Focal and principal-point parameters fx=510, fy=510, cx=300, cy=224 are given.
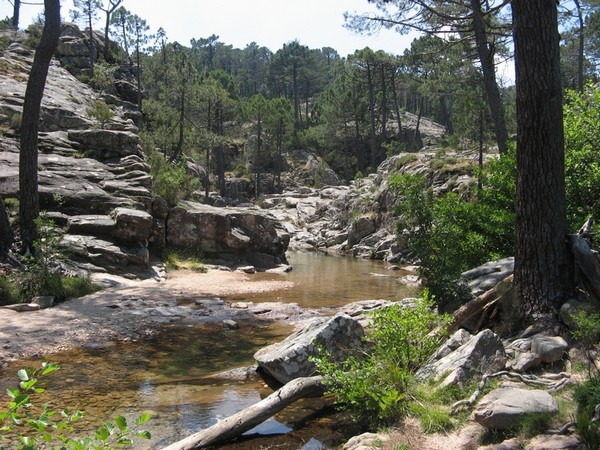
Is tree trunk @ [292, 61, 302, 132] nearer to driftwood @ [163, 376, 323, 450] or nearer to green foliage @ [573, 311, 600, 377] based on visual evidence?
driftwood @ [163, 376, 323, 450]

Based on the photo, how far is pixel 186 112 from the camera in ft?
113

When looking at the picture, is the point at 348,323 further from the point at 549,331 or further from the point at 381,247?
the point at 381,247

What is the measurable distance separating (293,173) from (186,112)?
26222 mm

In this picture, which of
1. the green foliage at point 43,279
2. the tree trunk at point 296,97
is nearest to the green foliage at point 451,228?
the green foliage at point 43,279

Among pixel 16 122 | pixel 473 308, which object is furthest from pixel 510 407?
pixel 16 122

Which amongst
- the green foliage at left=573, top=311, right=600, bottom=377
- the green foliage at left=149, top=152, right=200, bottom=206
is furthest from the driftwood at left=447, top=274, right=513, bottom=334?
the green foliage at left=149, top=152, right=200, bottom=206

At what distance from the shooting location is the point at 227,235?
20062mm

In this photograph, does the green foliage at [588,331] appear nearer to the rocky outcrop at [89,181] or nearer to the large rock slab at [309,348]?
the large rock slab at [309,348]

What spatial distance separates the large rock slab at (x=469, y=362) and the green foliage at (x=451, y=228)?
2141 mm

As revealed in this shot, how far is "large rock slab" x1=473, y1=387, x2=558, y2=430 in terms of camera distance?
4.17 m

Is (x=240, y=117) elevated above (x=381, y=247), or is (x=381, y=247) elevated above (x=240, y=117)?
(x=240, y=117)

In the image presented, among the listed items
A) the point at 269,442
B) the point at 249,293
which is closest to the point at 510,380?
the point at 269,442

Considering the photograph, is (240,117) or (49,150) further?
(240,117)

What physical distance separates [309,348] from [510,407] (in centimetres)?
298
